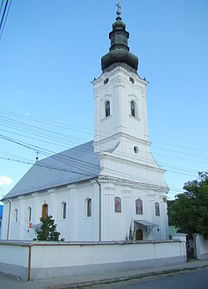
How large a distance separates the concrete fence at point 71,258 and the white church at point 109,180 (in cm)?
475

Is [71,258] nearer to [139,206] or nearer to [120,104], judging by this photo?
[139,206]

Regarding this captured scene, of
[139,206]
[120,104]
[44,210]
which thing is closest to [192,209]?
[139,206]

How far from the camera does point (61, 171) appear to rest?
95.7 ft

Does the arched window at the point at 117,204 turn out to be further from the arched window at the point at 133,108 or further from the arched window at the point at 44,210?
the arched window at the point at 133,108

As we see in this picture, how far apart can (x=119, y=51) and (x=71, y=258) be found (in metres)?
21.8

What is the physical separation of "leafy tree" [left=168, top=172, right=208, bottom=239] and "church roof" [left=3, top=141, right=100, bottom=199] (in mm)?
6916

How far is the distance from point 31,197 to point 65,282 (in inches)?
791

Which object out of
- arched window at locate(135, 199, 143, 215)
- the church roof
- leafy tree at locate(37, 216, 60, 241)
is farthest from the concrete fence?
the church roof

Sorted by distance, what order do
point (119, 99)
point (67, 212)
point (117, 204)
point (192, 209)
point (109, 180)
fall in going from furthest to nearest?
point (119, 99) < point (67, 212) < point (117, 204) < point (109, 180) < point (192, 209)

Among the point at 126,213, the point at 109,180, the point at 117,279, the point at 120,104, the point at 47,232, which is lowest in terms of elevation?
the point at 117,279

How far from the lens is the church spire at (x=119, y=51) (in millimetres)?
29297

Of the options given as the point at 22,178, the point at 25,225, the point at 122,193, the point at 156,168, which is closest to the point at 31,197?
the point at 25,225

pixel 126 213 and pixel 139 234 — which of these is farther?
pixel 139 234

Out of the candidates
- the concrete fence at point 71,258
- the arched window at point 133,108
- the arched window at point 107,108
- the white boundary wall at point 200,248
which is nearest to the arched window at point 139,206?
the white boundary wall at point 200,248
